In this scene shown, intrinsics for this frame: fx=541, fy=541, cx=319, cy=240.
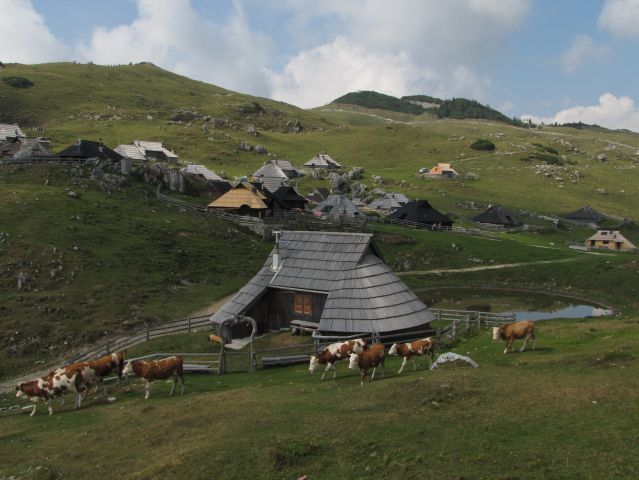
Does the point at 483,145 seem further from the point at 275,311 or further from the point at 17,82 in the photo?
the point at 17,82

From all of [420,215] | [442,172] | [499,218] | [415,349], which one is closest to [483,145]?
Result: [442,172]

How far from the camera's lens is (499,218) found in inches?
3531

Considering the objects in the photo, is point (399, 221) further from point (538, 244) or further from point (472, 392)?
point (472, 392)

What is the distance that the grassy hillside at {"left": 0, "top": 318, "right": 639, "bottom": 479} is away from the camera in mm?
12078

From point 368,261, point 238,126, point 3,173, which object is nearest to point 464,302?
point 368,261

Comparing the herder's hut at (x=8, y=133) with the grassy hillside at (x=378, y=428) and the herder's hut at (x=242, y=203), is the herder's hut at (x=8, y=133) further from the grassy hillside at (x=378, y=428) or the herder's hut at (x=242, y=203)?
the grassy hillside at (x=378, y=428)

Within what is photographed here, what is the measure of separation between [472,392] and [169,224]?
49282 millimetres

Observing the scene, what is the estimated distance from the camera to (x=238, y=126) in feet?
543

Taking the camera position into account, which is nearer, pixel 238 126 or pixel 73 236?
pixel 73 236

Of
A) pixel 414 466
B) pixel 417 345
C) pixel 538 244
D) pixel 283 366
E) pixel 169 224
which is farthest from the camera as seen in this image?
pixel 538 244

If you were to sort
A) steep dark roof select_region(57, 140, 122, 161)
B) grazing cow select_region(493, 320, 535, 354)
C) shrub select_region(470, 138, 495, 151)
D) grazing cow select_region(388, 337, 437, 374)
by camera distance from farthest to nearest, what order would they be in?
shrub select_region(470, 138, 495, 151) < steep dark roof select_region(57, 140, 122, 161) < grazing cow select_region(493, 320, 535, 354) < grazing cow select_region(388, 337, 437, 374)

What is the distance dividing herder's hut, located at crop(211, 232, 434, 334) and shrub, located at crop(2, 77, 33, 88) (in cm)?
16859

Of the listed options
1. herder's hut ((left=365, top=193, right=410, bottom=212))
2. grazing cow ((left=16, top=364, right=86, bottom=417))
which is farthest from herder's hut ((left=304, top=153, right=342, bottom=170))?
grazing cow ((left=16, top=364, right=86, bottom=417))

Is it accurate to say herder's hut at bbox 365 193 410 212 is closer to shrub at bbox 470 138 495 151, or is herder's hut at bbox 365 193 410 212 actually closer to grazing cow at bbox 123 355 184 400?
shrub at bbox 470 138 495 151
